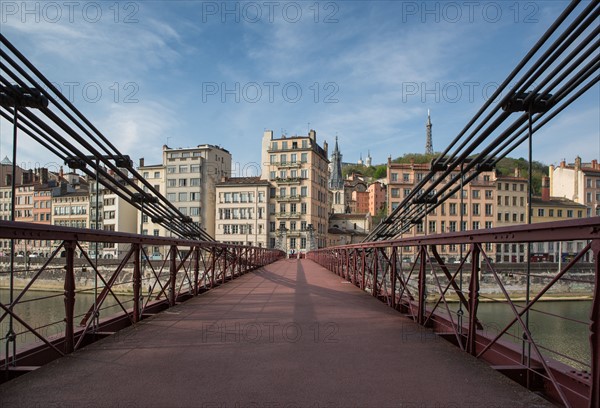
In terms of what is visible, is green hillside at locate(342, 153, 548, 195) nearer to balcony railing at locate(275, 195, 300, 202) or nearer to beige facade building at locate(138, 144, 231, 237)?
balcony railing at locate(275, 195, 300, 202)

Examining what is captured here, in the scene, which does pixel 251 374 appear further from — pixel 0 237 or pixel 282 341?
pixel 0 237

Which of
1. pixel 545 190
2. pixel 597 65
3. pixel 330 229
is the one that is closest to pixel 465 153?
pixel 597 65

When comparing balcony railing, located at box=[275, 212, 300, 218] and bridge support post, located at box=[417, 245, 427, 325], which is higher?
balcony railing, located at box=[275, 212, 300, 218]

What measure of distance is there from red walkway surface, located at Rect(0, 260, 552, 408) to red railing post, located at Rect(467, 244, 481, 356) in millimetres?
159

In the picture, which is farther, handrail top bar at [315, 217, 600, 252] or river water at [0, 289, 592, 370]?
river water at [0, 289, 592, 370]

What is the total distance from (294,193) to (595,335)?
64.7m


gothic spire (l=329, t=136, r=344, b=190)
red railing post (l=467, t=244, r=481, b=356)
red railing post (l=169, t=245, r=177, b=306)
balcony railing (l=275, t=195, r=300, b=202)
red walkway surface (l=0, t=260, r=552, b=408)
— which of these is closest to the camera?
red walkway surface (l=0, t=260, r=552, b=408)

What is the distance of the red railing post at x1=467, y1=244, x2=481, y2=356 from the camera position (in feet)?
14.9

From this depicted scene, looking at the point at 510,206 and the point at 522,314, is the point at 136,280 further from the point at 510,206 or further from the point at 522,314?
the point at 510,206

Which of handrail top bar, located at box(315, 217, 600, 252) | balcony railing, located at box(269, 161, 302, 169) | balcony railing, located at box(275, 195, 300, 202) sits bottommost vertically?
handrail top bar, located at box(315, 217, 600, 252)

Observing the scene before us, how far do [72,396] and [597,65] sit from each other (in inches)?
272

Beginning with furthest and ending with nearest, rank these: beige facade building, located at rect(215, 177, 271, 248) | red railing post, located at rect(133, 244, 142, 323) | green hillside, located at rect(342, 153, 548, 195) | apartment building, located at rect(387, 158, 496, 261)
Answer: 1. green hillside, located at rect(342, 153, 548, 195)
2. beige facade building, located at rect(215, 177, 271, 248)
3. apartment building, located at rect(387, 158, 496, 261)
4. red railing post, located at rect(133, 244, 142, 323)

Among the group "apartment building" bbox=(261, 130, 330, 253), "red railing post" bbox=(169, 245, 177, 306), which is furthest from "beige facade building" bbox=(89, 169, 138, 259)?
"red railing post" bbox=(169, 245, 177, 306)

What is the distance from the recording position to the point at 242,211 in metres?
66.2
